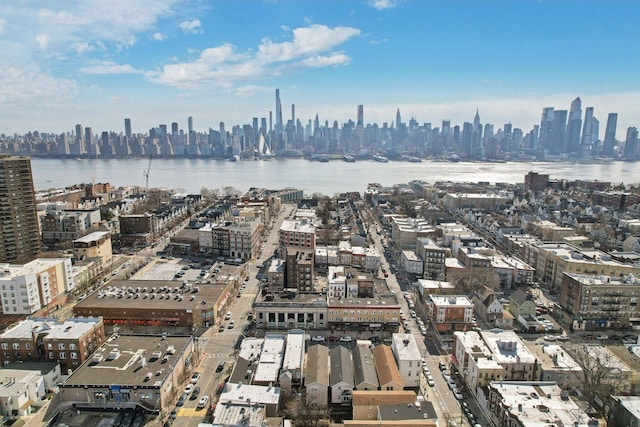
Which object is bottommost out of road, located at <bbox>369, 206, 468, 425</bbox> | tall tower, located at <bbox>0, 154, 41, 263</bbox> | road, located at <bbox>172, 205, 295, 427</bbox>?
road, located at <bbox>369, 206, 468, 425</bbox>

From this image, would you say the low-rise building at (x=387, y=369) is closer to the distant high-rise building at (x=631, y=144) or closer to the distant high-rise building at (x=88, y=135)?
the distant high-rise building at (x=88, y=135)

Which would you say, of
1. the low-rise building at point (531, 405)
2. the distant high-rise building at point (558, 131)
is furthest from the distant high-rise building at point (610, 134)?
the low-rise building at point (531, 405)

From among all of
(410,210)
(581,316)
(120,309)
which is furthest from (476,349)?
(410,210)

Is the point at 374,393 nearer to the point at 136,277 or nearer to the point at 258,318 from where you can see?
the point at 258,318

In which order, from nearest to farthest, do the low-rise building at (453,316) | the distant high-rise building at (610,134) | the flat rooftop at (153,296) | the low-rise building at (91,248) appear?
the low-rise building at (453,316) < the flat rooftop at (153,296) < the low-rise building at (91,248) < the distant high-rise building at (610,134)

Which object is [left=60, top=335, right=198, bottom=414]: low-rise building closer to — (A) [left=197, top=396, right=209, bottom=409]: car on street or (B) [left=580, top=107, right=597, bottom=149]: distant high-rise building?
(A) [left=197, top=396, right=209, bottom=409]: car on street

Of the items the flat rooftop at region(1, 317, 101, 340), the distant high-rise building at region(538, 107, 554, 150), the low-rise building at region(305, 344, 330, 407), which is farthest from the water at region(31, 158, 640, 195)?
the low-rise building at region(305, 344, 330, 407)
